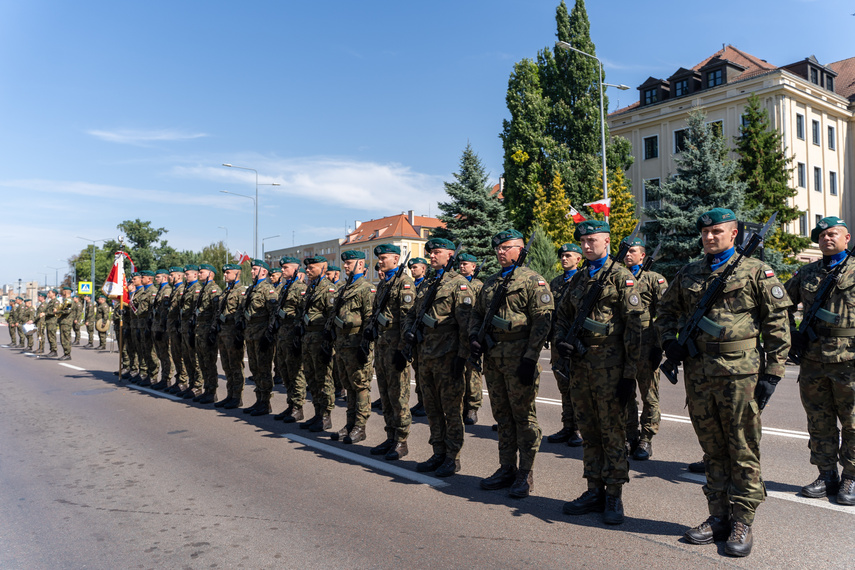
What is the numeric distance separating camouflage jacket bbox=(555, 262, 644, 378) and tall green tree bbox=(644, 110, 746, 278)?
18061mm

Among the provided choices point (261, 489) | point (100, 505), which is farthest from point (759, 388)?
point (100, 505)

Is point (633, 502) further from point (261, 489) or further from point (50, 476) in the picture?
point (50, 476)

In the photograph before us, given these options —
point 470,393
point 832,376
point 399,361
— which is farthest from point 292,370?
point 832,376

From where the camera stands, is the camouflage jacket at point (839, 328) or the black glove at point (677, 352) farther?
the camouflage jacket at point (839, 328)

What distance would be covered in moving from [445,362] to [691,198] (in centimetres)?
1915

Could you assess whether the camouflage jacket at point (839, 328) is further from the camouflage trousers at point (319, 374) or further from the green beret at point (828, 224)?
the camouflage trousers at point (319, 374)

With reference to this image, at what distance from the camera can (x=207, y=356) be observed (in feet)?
33.6

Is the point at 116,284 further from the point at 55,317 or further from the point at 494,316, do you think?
the point at 494,316

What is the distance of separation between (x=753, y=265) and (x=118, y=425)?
7.88 meters

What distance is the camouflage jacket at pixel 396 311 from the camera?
653 centimetres

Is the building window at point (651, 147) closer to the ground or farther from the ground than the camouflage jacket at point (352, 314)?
farther from the ground

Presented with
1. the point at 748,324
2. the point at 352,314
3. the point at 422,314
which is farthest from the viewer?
the point at 352,314

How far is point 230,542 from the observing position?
4.18m

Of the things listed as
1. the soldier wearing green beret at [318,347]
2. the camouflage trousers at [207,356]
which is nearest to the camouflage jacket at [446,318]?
the soldier wearing green beret at [318,347]
